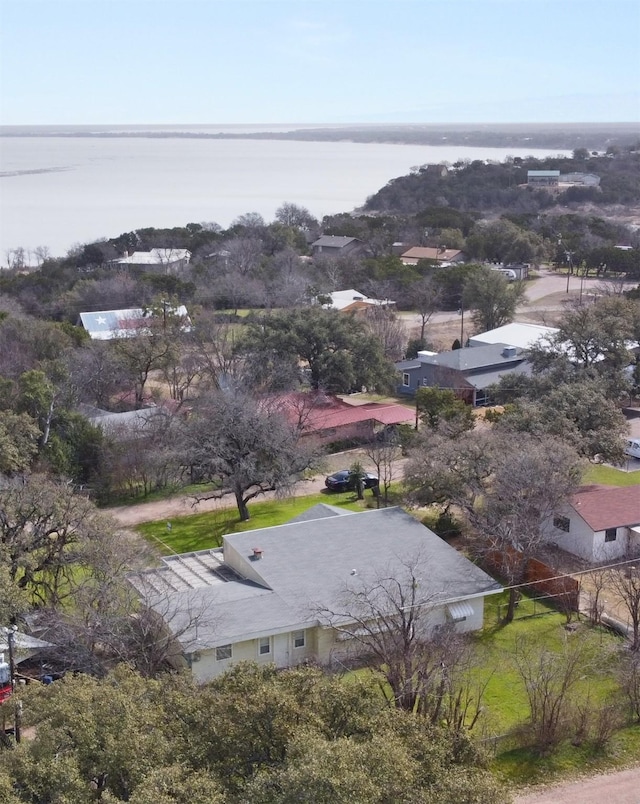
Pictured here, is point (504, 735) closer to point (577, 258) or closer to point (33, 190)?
point (577, 258)

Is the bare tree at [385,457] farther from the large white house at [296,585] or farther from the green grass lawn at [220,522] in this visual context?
the large white house at [296,585]

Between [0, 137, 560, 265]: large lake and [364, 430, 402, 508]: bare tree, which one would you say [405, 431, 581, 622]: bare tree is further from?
[0, 137, 560, 265]: large lake

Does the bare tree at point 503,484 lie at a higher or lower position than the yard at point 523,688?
higher

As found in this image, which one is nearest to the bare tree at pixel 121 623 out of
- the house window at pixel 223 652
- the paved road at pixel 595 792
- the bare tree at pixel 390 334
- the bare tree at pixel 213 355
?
the house window at pixel 223 652

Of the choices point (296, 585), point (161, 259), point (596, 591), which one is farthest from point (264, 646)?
point (161, 259)

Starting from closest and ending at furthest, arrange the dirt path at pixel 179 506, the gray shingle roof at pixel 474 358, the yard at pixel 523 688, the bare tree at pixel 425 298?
the yard at pixel 523 688 < the dirt path at pixel 179 506 < the gray shingle roof at pixel 474 358 < the bare tree at pixel 425 298
